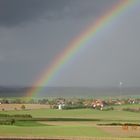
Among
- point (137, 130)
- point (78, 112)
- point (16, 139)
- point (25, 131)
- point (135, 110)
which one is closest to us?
point (16, 139)

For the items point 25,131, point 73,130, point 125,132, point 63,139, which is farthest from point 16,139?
point 125,132

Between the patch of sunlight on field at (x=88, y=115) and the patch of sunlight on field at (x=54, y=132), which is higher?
the patch of sunlight on field at (x=88, y=115)

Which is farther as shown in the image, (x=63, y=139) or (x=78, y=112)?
(x=78, y=112)

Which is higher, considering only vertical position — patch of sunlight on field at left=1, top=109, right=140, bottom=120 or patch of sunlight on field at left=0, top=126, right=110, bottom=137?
A: patch of sunlight on field at left=1, top=109, right=140, bottom=120

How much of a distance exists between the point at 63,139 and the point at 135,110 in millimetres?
52654

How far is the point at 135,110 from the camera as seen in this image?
88.6m

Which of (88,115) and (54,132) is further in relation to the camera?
(88,115)

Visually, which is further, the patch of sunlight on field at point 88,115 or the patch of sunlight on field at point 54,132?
the patch of sunlight on field at point 88,115

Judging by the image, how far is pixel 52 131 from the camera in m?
45.9

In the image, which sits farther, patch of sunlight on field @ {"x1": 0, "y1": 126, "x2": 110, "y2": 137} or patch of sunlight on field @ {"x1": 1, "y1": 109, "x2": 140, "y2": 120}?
patch of sunlight on field @ {"x1": 1, "y1": 109, "x2": 140, "y2": 120}

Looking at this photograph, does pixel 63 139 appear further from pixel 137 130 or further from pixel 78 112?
pixel 78 112

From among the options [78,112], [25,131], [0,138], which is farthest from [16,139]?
[78,112]

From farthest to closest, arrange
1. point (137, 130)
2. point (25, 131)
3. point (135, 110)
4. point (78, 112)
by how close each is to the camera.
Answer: point (135, 110)
point (78, 112)
point (137, 130)
point (25, 131)

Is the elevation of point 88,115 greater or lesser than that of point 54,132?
greater
